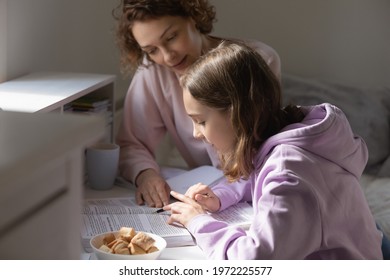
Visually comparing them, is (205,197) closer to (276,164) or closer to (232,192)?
(232,192)

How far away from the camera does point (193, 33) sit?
1370 millimetres

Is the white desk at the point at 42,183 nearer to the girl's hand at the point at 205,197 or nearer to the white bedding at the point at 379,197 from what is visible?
the girl's hand at the point at 205,197

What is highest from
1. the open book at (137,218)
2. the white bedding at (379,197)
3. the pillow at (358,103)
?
the open book at (137,218)

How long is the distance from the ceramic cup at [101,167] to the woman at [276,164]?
0.87ft

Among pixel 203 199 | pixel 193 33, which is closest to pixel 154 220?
pixel 203 199

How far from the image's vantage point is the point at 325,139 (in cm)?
92

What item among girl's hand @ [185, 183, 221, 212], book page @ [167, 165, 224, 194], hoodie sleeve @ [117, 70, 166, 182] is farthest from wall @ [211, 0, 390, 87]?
girl's hand @ [185, 183, 221, 212]

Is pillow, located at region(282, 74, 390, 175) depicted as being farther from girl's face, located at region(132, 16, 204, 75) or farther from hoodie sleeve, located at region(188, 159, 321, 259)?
hoodie sleeve, located at region(188, 159, 321, 259)

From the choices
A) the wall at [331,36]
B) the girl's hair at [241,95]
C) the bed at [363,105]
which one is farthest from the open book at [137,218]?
the wall at [331,36]

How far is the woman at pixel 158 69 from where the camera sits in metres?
1.32

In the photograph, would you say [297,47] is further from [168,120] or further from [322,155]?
[322,155]

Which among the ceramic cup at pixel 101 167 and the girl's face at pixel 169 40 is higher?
the girl's face at pixel 169 40

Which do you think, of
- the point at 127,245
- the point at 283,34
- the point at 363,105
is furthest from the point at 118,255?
the point at 283,34
